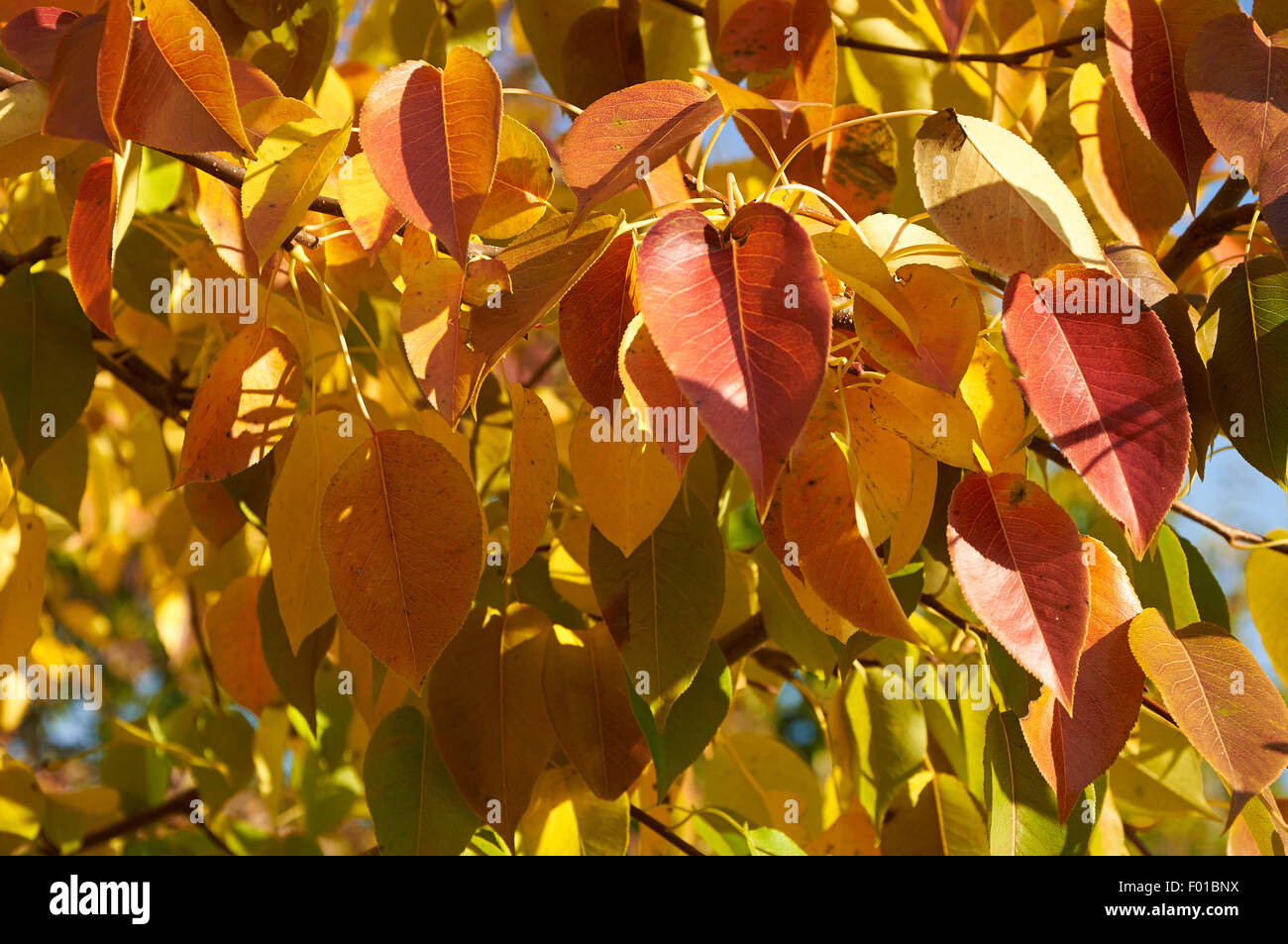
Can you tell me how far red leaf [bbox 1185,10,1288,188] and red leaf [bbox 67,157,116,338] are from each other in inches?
24.7

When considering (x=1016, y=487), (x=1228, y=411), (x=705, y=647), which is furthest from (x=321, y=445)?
(x=1228, y=411)

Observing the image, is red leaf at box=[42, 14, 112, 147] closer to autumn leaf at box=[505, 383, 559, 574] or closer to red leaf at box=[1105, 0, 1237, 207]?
autumn leaf at box=[505, 383, 559, 574]

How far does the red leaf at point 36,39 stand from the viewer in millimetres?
574

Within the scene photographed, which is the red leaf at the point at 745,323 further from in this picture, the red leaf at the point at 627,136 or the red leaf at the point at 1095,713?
the red leaf at the point at 1095,713

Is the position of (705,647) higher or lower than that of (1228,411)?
lower

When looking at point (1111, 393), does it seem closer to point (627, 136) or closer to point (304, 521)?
point (627, 136)

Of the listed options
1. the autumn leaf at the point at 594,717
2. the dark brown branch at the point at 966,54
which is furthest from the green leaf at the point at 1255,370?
the autumn leaf at the point at 594,717

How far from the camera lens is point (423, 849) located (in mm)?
779

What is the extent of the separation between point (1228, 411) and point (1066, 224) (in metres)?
0.21

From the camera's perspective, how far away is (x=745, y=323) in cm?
44

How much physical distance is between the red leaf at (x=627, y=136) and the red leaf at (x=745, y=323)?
4 centimetres

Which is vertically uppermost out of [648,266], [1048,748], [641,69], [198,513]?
[641,69]
